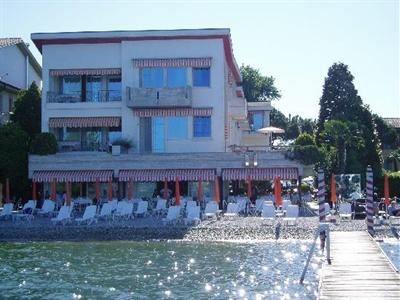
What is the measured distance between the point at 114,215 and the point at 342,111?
105 feet

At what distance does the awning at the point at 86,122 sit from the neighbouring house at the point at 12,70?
20.9ft

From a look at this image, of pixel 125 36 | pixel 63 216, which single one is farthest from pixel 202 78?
pixel 63 216

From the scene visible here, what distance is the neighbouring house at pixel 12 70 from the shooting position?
49875 millimetres

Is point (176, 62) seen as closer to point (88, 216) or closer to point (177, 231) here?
point (88, 216)

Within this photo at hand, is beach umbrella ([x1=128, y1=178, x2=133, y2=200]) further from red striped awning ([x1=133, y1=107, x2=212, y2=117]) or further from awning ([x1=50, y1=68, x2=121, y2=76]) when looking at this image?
awning ([x1=50, y1=68, x2=121, y2=76])

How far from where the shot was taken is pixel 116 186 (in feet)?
138

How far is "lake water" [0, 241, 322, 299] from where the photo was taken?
59.8 feet

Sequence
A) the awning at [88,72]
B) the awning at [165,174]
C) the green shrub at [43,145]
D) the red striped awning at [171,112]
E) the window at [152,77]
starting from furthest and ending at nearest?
the awning at [88,72] → the window at [152,77] → the red striped awning at [171,112] → the green shrub at [43,145] → the awning at [165,174]

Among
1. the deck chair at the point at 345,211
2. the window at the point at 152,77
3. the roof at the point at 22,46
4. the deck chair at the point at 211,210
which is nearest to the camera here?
the deck chair at the point at 345,211

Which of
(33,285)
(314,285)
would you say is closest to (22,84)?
(33,285)

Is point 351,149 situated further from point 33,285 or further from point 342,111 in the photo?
point 33,285

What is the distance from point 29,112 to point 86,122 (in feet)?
15.3

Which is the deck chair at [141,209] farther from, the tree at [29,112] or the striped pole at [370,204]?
the tree at [29,112]

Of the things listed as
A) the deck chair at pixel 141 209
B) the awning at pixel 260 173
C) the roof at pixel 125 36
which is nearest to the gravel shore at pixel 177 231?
the deck chair at pixel 141 209
